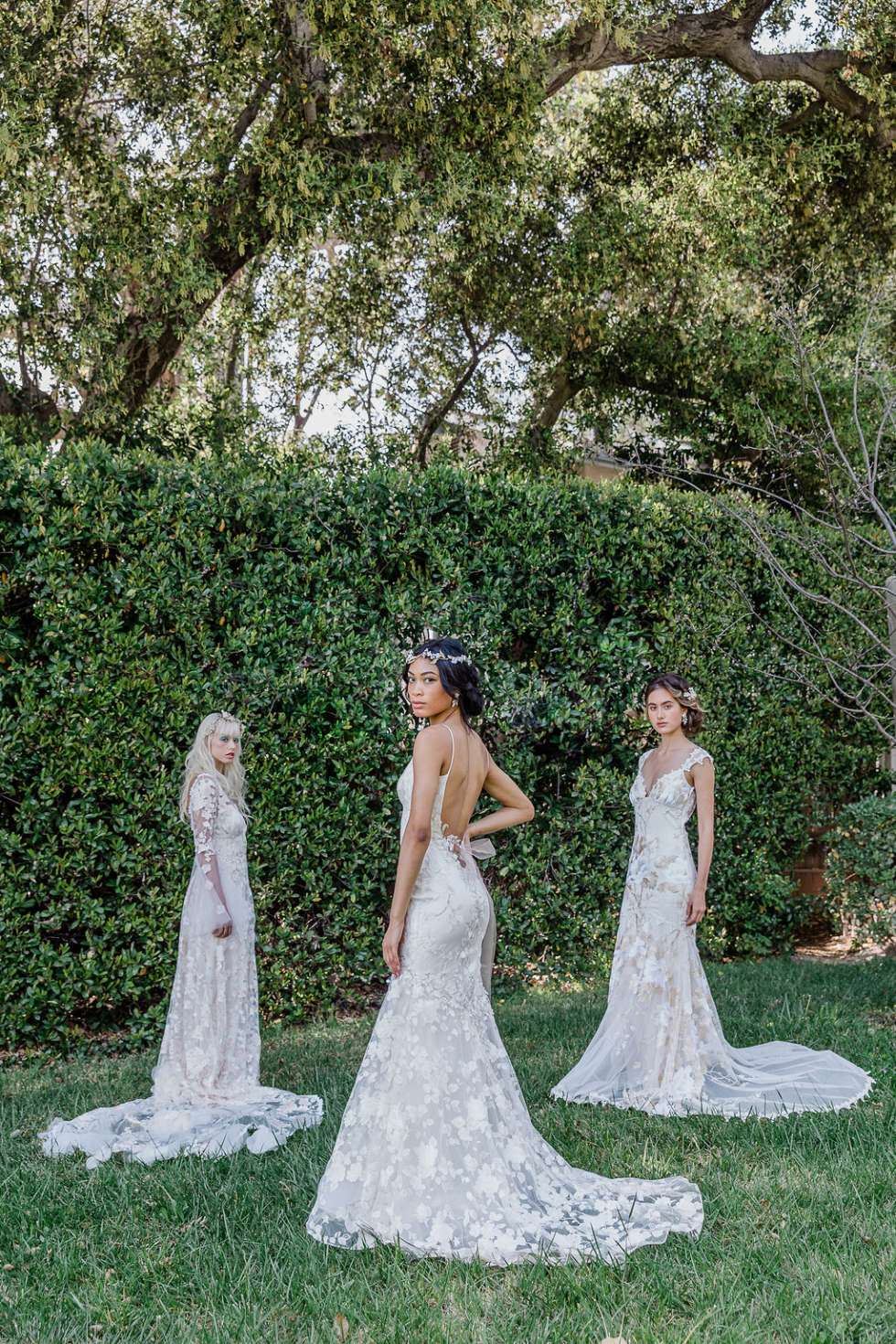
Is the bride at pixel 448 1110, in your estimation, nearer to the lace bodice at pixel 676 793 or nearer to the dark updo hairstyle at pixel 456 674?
the dark updo hairstyle at pixel 456 674

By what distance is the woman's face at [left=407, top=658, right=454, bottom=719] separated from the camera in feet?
14.5

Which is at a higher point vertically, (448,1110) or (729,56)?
(729,56)

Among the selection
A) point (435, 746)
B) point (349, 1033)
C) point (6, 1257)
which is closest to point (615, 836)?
point (349, 1033)

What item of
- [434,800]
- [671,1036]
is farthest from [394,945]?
[671,1036]

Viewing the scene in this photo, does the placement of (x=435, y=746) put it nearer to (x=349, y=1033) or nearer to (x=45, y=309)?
(x=349, y=1033)

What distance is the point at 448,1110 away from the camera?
4.20m

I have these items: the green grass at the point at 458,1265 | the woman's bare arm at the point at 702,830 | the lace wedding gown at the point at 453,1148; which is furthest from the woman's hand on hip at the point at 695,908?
the lace wedding gown at the point at 453,1148

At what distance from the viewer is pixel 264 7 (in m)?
9.56

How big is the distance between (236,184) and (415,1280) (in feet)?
29.6

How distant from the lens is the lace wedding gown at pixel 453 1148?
156 inches

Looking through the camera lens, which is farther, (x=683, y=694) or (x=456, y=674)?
(x=683, y=694)

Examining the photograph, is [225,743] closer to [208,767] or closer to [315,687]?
[208,767]

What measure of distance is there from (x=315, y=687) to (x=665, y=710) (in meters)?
2.52

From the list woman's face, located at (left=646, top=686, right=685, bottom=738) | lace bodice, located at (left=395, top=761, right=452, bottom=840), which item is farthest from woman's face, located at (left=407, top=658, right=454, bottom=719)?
woman's face, located at (left=646, top=686, right=685, bottom=738)
